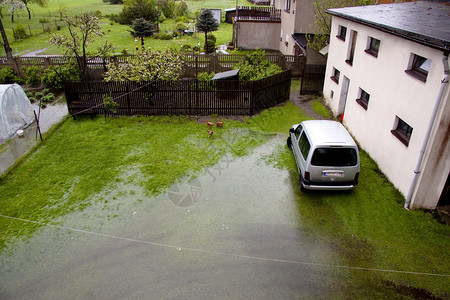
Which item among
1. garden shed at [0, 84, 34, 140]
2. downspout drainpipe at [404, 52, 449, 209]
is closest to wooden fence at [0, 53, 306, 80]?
garden shed at [0, 84, 34, 140]

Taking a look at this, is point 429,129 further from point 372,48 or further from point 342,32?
point 342,32

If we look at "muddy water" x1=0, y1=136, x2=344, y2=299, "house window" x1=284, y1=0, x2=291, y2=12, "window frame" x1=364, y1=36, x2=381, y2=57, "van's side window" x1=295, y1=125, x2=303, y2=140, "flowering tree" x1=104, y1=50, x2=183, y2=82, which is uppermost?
"house window" x1=284, y1=0, x2=291, y2=12

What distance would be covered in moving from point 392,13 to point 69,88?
48.4 feet

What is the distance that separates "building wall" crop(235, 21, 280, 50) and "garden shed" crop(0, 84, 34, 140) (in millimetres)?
20800

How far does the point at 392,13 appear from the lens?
1269 centimetres

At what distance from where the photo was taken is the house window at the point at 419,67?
352 inches

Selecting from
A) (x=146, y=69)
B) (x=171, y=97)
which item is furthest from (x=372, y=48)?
(x=146, y=69)

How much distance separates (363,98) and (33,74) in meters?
20.4

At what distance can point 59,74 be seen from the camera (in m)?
20.0

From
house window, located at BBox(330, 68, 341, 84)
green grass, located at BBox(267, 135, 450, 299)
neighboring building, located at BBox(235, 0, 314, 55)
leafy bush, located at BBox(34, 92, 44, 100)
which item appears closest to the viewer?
green grass, located at BBox(267, 135, 450, 299)

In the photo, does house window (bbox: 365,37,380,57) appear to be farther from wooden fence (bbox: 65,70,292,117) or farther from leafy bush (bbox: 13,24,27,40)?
leafy bush (bbox: 13,24,27,40)

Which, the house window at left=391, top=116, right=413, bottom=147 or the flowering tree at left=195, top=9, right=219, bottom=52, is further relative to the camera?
the flowering tree at left=195, top=9, right=219, bottom=52

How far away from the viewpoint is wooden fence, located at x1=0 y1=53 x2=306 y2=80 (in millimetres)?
21953

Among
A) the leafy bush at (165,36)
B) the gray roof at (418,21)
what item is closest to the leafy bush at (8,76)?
the leafy bush at (165,36)
